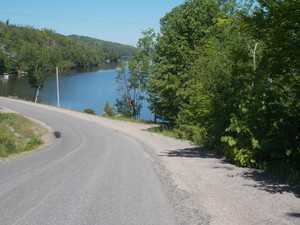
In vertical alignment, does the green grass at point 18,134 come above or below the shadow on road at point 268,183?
below

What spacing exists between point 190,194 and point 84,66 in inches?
6953

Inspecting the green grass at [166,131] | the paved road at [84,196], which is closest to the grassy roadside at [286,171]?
the paved road at [84,196]

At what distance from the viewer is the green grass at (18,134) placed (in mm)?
14959

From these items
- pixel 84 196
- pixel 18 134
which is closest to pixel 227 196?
pixel 84 196

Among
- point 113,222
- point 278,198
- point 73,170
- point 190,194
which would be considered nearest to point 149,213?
point 113,222

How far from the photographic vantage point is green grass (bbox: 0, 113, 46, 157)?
1496 cm

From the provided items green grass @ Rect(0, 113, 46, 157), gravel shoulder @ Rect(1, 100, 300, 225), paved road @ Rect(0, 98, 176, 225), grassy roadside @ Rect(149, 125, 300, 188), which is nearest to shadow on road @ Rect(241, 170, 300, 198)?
gravel shoulder @ Rect(1, 100, 300, 225)

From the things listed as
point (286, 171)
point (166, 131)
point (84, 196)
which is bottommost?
point (166, 131)

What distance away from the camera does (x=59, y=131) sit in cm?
2277

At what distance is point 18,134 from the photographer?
21.4 m

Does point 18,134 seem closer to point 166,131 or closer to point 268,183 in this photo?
point 166,131

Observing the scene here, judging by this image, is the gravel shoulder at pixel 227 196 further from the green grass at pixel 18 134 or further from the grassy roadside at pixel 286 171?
the green grass at pixel 18 134

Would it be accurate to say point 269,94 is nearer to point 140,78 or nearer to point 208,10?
point 208,10

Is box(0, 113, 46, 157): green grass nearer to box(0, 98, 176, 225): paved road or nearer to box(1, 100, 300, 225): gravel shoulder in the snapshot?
box(0, 98, 176, 225): paved road
